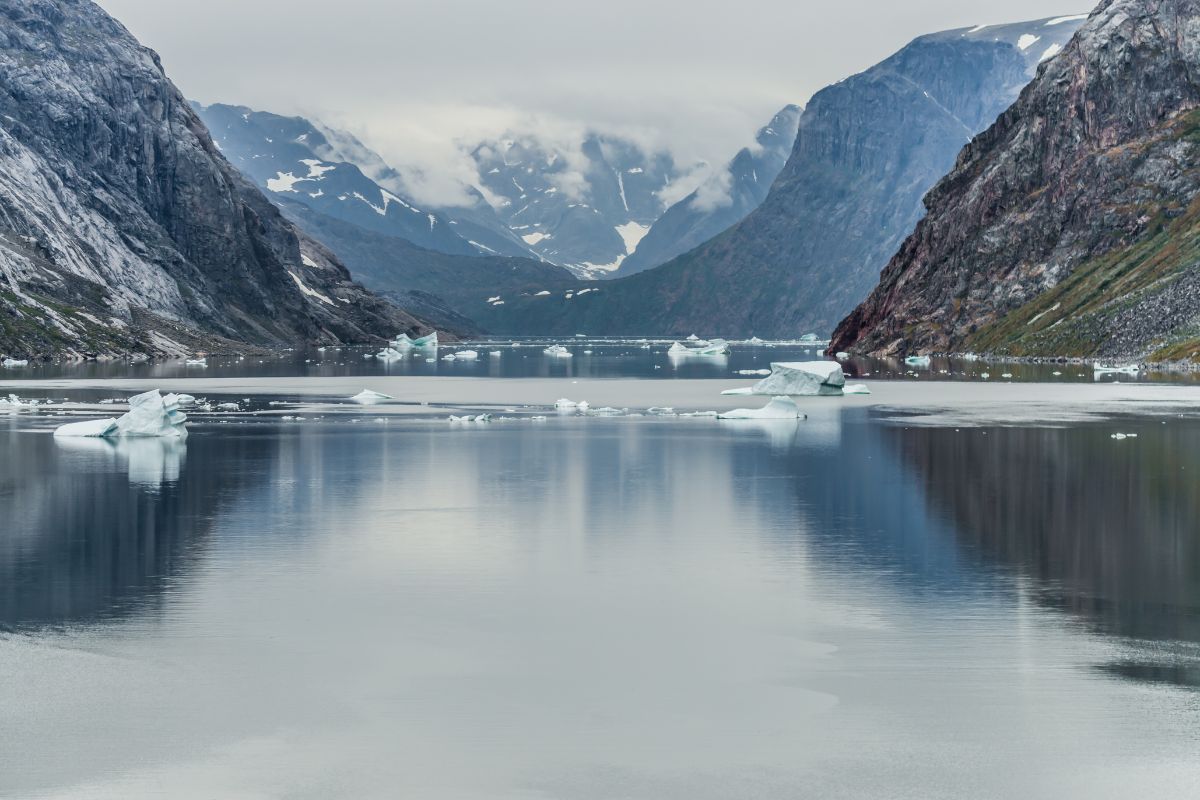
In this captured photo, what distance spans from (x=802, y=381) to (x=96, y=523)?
9998 centimetres

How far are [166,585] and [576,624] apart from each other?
12.2m

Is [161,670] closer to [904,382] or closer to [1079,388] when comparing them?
[1079,388]

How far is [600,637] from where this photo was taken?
34094 millimetres

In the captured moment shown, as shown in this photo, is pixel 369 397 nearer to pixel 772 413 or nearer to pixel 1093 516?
pixel 772 413

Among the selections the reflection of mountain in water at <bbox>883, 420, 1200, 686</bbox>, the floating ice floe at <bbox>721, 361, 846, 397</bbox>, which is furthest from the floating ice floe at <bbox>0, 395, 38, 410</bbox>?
the reflection of mountain in water at <bbox>883, 420, 1200, 686</bbox>

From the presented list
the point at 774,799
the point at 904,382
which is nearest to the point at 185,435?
the point at 774,799

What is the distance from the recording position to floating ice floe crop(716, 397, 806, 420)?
109312 millimetres

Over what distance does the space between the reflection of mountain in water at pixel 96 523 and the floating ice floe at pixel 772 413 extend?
4014 centimetres

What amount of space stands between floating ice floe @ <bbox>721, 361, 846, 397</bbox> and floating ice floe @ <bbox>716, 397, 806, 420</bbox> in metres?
30.3

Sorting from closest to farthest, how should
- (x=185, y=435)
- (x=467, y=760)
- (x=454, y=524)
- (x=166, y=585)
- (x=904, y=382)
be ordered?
(x=467, y=760)
(x=166, y=585)
(x=454, y=524)
(x=185, y=435)
(x=904, y=382)

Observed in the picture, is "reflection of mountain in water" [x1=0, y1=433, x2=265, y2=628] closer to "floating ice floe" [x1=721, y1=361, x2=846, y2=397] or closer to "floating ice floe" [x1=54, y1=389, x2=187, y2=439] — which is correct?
"floating ice floe" [x1=54, y1=389, x2=187, y2=439]

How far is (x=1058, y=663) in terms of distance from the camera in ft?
102

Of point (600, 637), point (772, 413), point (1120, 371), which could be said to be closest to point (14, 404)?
point (772, 413)

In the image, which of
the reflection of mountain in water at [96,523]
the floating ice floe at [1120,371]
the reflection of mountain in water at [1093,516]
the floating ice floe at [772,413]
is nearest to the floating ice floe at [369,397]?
the floating ice floe at [772,413]
